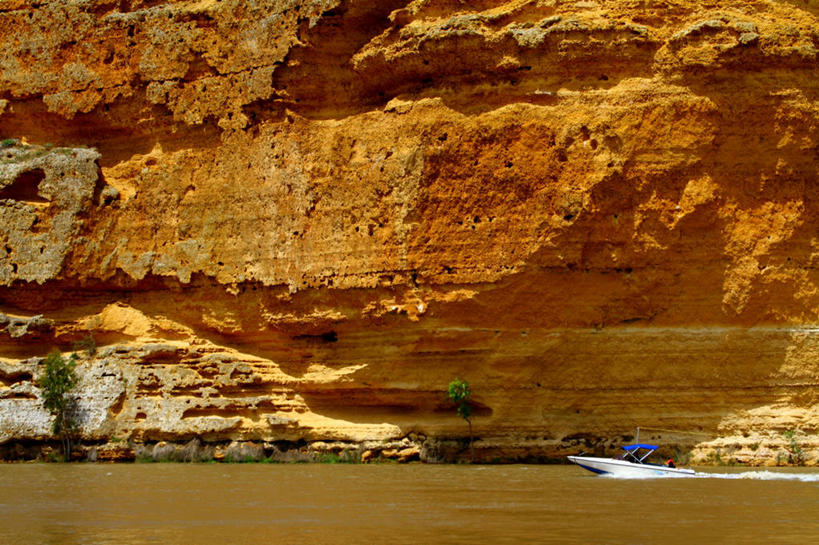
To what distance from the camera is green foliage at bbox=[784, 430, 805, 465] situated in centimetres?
1927

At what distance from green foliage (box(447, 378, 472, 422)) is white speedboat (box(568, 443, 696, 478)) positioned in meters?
2.56

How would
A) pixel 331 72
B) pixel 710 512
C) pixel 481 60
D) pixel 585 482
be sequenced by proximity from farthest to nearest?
pixel 331 72 → pixel 481 60 → pixel 585 482 → pixel 710 512

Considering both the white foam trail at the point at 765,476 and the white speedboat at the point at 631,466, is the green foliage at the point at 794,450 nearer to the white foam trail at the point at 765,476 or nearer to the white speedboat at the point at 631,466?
the white foam trail at the point at 765,476

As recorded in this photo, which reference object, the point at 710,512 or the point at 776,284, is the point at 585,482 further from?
the point at 776,284

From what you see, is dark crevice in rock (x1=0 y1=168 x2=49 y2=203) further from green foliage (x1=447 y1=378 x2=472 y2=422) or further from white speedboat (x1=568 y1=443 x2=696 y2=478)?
white speedboat (x1=568 y1=443 x2=696 y2=478)

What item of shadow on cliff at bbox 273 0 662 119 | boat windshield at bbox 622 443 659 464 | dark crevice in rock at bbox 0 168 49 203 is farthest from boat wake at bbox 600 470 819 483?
dark crevice in rock at bbox 0 168 49 203

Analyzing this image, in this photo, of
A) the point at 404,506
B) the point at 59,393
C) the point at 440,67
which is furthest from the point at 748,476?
the point at 59,393

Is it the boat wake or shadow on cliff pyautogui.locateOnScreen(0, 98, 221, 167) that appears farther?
shadow on cliff pyautogui.locateOnScreen(0, 98, 221, 167)

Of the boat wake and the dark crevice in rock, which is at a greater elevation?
the dark crevice in rock

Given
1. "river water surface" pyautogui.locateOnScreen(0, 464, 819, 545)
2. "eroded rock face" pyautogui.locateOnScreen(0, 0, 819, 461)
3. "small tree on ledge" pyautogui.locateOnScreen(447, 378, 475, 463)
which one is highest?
"eroded rock face" pyautogui.locateOnScreen(0, 0, 819, 461)

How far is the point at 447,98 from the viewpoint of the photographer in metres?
21.8

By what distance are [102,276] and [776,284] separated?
13.9 metres

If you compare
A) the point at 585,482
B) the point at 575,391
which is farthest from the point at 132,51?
the point at 585,482

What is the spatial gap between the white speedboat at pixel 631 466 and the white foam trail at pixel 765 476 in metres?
0.33
